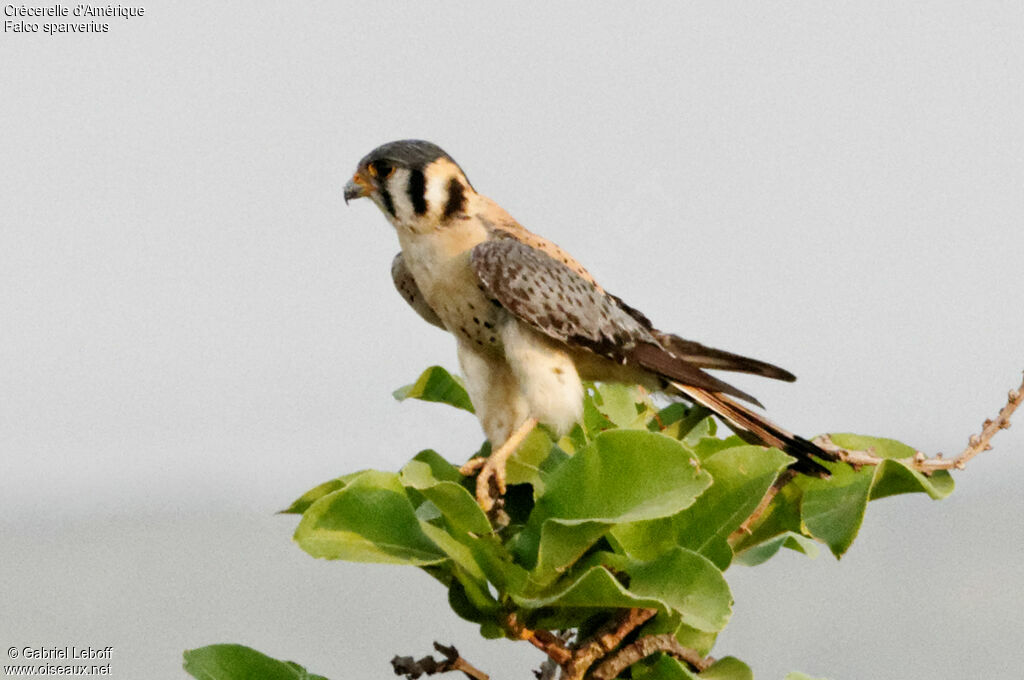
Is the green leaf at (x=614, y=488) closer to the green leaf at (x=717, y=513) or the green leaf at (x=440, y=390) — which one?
the green leaf at (x=717, y=513)

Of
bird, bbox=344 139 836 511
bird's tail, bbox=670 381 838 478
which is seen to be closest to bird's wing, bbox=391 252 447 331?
bird, bbox=344 139 836 511

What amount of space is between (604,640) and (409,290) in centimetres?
81

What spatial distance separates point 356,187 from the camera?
5.59ft

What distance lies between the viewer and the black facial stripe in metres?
1.71

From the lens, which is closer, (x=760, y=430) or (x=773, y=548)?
(x=773, y=548)

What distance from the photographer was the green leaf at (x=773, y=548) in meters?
1.32

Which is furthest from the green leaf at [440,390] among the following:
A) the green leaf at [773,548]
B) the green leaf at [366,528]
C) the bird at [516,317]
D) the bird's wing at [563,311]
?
the green leaf at [773,548]

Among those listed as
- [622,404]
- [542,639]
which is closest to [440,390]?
[622,404]

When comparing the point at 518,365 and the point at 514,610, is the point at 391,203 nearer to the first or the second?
the point at 518,365

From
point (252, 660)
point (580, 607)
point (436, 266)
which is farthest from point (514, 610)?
point (436, 266)

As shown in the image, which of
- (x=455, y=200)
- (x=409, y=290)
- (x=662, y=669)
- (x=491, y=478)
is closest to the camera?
(x=662, y=669)

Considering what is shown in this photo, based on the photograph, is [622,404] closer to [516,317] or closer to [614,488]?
[516,317]

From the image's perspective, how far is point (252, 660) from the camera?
1398mm

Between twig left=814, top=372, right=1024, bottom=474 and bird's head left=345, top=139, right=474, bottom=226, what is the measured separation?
684 millimetres
